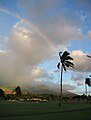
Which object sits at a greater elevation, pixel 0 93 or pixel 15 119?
pixel 0 93

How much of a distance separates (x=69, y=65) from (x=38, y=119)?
52292 mm

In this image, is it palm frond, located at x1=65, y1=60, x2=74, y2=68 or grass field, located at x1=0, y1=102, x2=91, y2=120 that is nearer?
grass field, located at x1=0, y1=102, x2=91, y2=120

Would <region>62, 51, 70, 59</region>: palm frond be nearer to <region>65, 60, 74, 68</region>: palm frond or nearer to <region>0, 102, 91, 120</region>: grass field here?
<region>65, 60, 74, 68</region>: palm frond

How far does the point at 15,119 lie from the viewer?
66.5ft

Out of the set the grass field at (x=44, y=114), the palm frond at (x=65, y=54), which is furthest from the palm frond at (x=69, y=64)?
the grass field at (x=44, y=114)

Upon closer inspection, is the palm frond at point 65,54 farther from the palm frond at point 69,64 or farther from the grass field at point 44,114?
the grass field at point 44,114

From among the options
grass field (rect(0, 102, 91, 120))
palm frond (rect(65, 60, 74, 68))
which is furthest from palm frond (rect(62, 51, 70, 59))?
grass field (rect(0, 102, 91, 120))

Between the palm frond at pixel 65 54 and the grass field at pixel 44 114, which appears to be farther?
the palm frond at pixel 65 54

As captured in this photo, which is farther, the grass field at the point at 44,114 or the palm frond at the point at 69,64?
the palm frond at the point at 69,64

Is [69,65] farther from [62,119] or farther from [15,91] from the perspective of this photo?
[15,91]

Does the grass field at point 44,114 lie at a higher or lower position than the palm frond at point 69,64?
lower

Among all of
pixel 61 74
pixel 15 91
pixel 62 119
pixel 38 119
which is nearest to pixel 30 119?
pixel 38 119

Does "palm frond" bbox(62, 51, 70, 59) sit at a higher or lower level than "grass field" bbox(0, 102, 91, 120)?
higher

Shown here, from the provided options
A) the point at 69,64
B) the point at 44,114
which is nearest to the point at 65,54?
the point at 69,64
